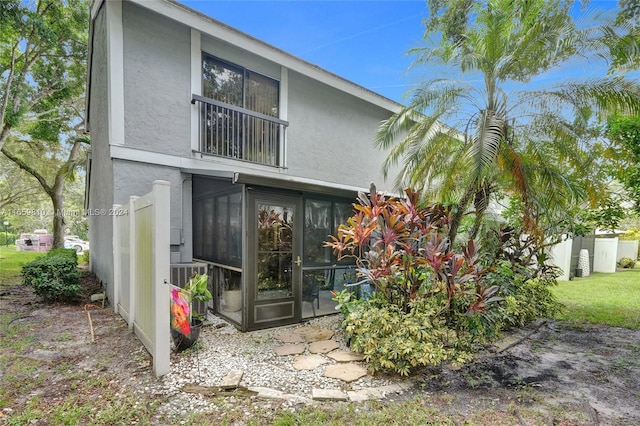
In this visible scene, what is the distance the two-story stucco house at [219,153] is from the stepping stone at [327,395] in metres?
2.53

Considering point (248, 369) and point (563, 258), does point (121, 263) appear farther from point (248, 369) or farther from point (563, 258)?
point (563, 258)

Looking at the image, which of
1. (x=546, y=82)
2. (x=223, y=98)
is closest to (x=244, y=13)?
(x=223, y=98)

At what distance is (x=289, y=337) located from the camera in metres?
5.66

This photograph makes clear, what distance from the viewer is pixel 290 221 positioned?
6492mm

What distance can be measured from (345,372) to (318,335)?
1.53 meters

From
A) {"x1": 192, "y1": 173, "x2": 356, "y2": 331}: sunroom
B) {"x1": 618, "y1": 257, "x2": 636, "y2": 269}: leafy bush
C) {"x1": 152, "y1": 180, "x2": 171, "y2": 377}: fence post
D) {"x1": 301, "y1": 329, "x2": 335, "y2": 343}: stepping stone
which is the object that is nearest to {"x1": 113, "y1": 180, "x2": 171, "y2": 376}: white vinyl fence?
{"x1": 152, "y1": 180, "x2": 171, "y2": 377}: fence post

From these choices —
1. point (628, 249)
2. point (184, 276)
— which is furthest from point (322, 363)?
point (628, 249)

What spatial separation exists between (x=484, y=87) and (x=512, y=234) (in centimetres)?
334

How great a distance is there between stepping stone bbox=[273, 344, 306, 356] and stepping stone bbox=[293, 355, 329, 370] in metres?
→ 0.18

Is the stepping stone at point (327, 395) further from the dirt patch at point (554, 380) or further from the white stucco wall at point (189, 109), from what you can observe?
the white stucco wall at point (189, 109)

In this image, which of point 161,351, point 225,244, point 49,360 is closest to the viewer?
point 161,351

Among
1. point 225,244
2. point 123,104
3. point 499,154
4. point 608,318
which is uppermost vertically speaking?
point 123,104

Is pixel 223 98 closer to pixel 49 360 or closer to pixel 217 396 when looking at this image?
pixel 49 360

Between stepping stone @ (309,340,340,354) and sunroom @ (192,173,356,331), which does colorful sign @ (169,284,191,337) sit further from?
stepping stone @ (309,340,340,354)
